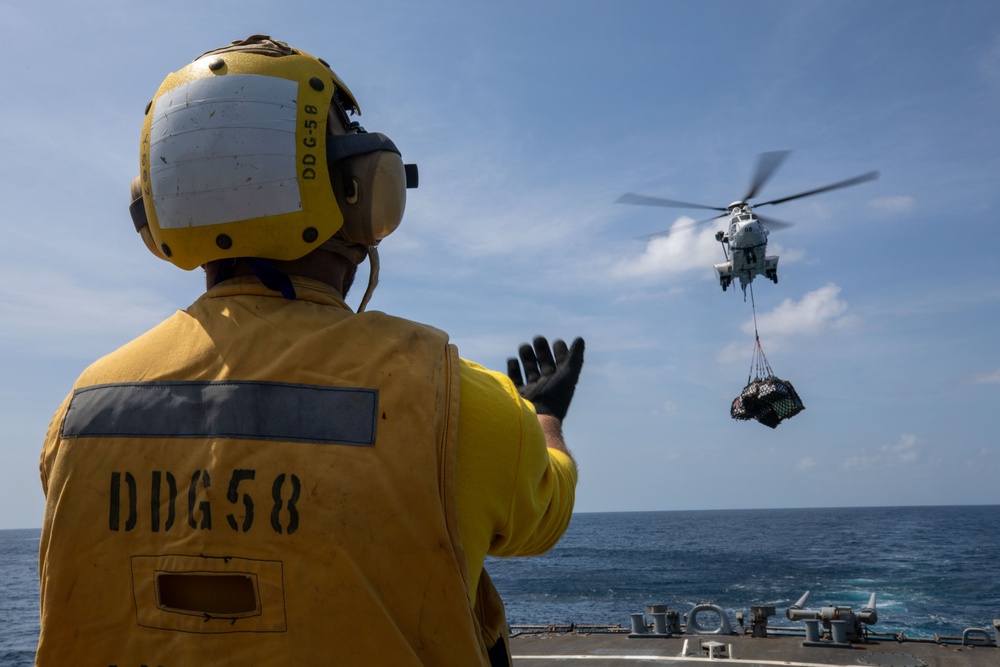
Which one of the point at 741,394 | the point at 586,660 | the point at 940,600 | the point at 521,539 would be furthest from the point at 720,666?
the point at 940,600

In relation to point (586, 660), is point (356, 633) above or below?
above

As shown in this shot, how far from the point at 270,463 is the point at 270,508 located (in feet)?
0.36

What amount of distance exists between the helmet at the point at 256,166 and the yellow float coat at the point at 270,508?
1.11 ft

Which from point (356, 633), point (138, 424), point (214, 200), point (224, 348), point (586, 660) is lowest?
point (586, 660)

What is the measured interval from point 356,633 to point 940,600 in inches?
2362

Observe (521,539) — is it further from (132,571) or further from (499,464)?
(132,571)

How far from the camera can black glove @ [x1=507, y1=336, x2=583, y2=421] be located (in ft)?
9.19

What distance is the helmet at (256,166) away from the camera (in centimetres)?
226

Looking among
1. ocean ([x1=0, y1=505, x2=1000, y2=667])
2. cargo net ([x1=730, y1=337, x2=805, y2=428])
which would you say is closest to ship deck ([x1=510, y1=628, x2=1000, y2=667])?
cargo net ([x1=730, y1=337, x2=805, y2=428])

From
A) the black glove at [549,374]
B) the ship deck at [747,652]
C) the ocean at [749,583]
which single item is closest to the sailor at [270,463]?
the black glove at [549,374]

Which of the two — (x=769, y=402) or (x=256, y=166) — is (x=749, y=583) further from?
(x=256, y=166)

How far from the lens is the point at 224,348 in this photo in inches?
81.6

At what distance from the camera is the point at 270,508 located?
188 cm

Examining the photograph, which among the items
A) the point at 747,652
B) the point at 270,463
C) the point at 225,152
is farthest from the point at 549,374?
the point at 747,652
